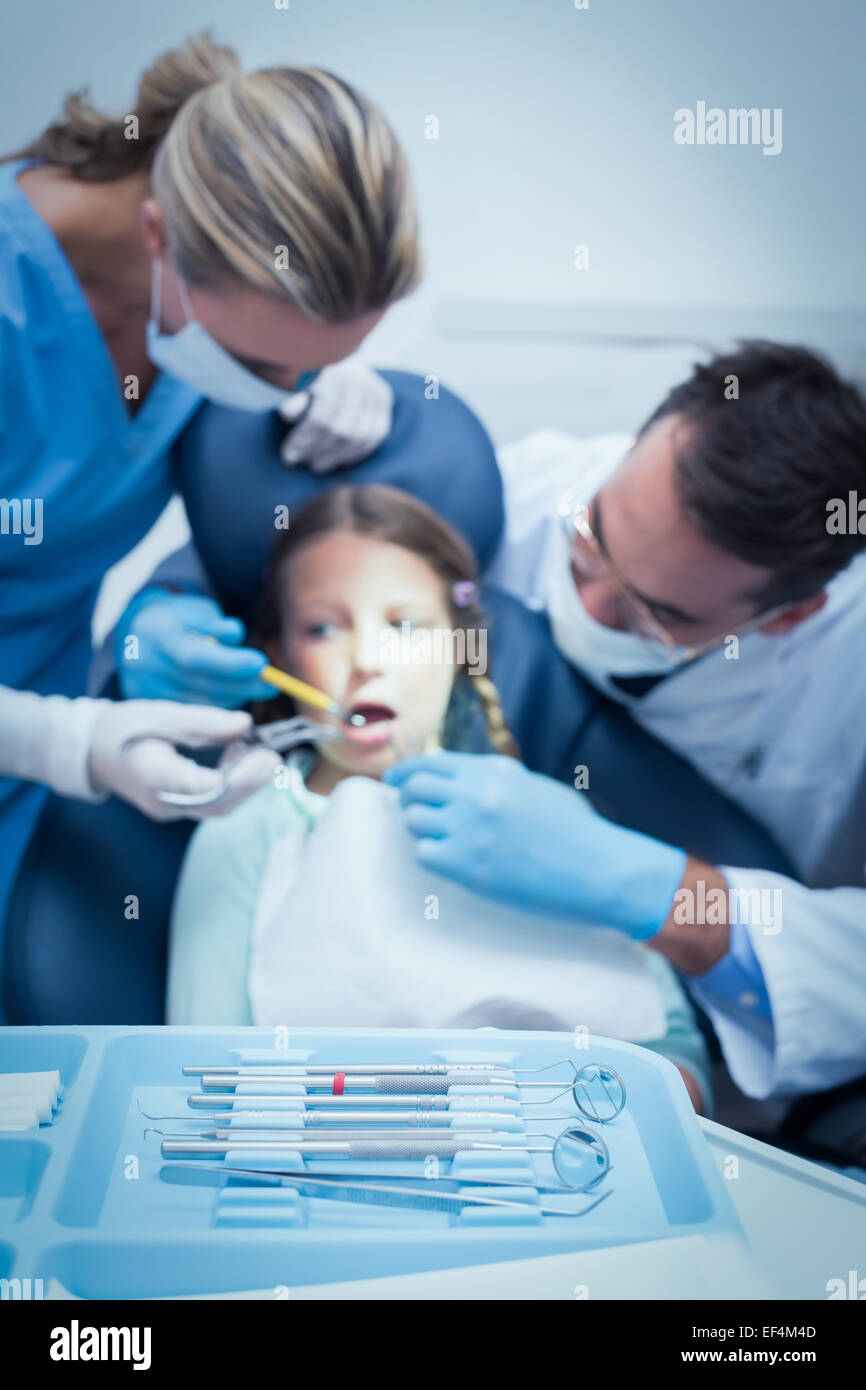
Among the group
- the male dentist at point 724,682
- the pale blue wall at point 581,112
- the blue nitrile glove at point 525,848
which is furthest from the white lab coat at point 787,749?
the pale blue wall at point 581,112

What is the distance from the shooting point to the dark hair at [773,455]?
129 centimetres

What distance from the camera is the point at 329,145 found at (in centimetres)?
123

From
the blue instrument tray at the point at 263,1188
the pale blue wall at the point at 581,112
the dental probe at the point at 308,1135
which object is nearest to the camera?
the blue instrument tray at the point at 263,1188

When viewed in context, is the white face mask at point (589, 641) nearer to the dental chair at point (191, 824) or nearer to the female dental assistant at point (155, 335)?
the dental chair at point (191, 824)

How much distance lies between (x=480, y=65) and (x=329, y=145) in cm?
21

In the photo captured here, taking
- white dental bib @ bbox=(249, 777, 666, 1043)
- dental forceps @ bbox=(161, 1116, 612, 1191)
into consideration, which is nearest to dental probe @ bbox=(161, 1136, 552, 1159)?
dental forceps @ bbox=(161, 1116, 612, 1191)

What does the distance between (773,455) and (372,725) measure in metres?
0.55

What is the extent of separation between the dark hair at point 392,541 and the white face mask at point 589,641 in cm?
10

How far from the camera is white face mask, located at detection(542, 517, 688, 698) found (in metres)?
1.36

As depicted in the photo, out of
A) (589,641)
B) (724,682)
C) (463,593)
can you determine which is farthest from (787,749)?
(463,593)

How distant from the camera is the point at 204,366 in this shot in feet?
4.20
